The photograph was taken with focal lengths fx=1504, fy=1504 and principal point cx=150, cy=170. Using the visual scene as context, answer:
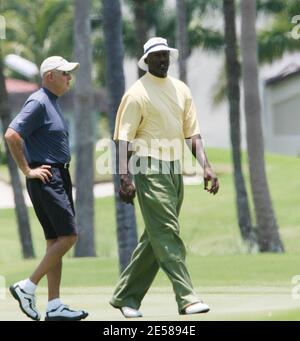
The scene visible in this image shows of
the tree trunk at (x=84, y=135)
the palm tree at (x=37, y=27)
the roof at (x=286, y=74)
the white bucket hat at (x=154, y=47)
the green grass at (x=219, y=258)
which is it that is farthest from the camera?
the roof at (x=286, y=74)

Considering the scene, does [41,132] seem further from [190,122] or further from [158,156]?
[190,122]

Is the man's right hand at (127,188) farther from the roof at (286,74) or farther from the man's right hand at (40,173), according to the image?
the roof at (286,74)

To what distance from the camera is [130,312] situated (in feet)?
36.1

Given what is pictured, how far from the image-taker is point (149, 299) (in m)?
12.7

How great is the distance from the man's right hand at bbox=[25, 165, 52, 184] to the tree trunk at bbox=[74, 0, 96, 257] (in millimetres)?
16172

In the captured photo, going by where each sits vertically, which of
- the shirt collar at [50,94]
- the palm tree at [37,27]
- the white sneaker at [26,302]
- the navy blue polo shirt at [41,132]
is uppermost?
the palm tree at [37,27]

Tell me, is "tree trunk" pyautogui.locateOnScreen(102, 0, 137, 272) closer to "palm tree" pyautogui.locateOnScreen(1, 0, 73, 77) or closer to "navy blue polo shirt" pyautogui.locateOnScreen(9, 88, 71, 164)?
"navy blue polo shirt" pyautogui.locateOnScreen(9, 88, 71, 164)

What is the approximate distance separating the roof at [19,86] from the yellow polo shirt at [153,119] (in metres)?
45.8

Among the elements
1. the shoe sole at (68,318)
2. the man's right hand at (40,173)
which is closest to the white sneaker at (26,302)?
the shoe sole at (68,318)

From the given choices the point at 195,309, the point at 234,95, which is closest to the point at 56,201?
the point at 195,309

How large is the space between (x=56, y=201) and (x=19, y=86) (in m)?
48.9

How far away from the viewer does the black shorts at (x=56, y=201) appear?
426 inches
